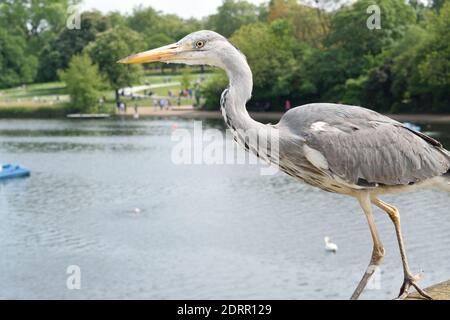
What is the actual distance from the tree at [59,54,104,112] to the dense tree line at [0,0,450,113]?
23cm

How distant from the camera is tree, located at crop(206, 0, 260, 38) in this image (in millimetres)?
107438

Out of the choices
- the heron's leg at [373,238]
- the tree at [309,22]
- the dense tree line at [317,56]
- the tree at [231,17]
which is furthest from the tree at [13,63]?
the heron's leg at [373,238]

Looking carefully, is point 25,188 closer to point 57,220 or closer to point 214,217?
point 57,220

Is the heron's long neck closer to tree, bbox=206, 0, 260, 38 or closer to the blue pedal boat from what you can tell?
the blue pedal boat

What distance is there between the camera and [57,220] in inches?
1043

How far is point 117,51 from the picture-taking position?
8506 cm

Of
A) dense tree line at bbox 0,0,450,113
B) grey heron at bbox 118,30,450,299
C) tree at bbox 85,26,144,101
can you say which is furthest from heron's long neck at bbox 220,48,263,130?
tree at bbox 85,26,144,101

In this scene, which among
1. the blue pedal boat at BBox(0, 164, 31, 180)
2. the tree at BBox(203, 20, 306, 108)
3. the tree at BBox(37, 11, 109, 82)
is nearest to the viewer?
the blue pedal boat at BBox(0, 164, 31, 180)

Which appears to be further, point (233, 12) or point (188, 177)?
point (233, 12)

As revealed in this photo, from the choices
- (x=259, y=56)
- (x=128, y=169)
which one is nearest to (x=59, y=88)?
(x=259, y=56)

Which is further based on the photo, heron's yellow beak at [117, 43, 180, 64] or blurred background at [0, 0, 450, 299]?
blurred background at [0, 0, 450, 299]

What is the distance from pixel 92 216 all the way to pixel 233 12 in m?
87.8
